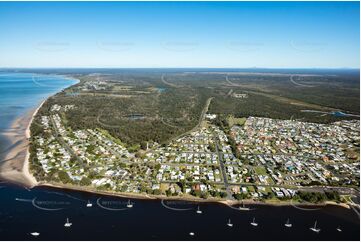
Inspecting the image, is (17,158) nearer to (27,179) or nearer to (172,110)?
(27,179)

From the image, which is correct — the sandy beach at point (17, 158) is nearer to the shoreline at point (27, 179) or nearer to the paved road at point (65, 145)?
the shoreline at point (27, 179)

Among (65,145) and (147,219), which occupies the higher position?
(65,145)

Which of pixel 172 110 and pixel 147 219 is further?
pixel 172 110

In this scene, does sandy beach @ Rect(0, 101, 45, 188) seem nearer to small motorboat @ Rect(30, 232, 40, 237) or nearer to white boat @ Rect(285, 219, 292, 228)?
small motorboat @ Rect(30, 232, 40, 237)

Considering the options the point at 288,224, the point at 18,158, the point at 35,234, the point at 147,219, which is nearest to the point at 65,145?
the point at 18,158

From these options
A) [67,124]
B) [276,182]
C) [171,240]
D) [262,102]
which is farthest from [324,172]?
[262,102]

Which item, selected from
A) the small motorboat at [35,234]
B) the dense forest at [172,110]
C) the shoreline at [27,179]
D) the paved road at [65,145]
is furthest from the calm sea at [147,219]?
the dense forest at [172,110]
